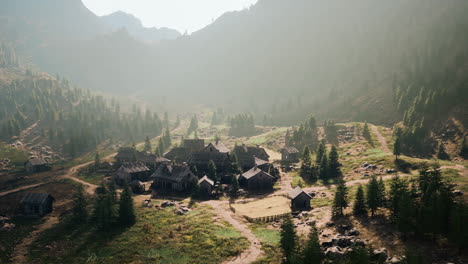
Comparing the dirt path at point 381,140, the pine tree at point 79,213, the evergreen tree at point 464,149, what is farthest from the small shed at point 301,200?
the evergreen tree at point 464,149

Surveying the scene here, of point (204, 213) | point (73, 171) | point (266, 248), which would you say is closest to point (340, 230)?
point (266, 248)

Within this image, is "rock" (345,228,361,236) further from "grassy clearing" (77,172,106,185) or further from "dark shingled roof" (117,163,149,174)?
"grassy clearing" (77,172,106,185)

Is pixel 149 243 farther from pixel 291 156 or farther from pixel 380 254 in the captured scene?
pixel 291 156

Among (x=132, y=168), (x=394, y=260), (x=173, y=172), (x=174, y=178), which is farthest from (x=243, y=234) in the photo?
(x=132, y=168)

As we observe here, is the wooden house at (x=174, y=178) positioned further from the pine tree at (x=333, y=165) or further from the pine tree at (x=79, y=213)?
the pine tree at (x=333, y=165)

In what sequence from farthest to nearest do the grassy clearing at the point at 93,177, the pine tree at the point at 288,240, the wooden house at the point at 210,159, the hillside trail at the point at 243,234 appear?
1. the wooden house at the point at 210,159
2. the grassy clearing at the point at 93,177
3. the hillside trail at the point at 243,234
4. the pine tree at the point at 288,240

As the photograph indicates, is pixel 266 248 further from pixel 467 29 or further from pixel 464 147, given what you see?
pixel 467 29

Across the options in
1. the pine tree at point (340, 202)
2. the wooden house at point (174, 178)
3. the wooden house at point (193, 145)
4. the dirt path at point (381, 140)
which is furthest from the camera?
the wooden house at point (193, 145)
